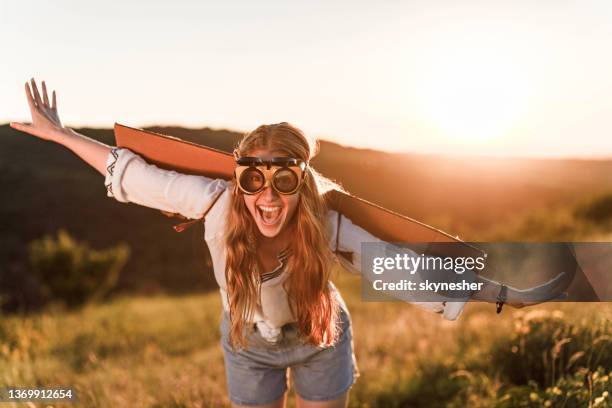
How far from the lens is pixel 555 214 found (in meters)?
24.7

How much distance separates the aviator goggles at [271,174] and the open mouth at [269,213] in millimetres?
100

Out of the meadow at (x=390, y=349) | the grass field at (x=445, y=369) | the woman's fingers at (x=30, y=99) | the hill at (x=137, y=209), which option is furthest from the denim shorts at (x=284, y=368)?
the hill at (x=137, y=209)

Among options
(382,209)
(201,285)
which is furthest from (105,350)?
(201,285)

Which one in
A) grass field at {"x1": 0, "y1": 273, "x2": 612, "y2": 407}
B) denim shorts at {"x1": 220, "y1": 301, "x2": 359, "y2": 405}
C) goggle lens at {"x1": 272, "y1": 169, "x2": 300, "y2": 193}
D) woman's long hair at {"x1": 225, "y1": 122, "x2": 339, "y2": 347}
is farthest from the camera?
grass field at {"x1": 0, "y1": 273, "x2": 612, "y2": 407}

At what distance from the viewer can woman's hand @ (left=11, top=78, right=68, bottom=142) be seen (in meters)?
2.68

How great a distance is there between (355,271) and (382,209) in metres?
0.36

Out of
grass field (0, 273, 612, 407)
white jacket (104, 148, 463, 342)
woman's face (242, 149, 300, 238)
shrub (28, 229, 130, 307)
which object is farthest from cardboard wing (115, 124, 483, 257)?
shrub (28, 229, 130, 307)

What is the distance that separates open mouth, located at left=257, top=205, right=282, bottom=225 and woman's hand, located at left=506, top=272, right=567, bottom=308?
1.23 metres

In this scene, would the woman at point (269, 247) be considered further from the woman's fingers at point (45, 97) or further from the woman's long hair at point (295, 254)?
the woman's fingers at point (45, 97)

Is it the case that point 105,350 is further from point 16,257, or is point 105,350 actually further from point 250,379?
point 16,257

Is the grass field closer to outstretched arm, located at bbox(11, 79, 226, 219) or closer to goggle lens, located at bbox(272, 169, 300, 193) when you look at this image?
goggle lens, located at bbox(272, 169, 300, 193)

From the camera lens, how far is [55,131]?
2680 millimetres

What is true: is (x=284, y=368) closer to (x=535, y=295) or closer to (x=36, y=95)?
(x=535, y=295)

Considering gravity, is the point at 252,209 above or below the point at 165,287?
above
